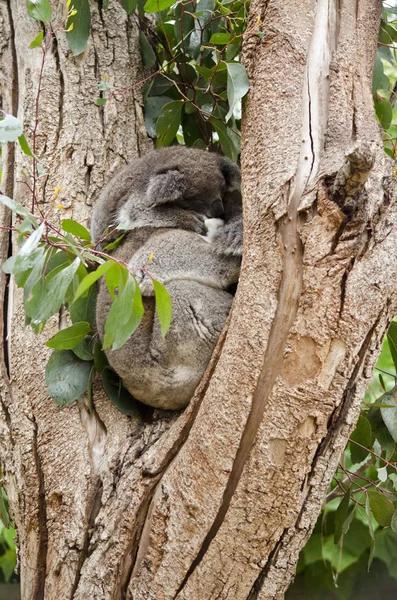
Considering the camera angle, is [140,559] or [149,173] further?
[149,173]

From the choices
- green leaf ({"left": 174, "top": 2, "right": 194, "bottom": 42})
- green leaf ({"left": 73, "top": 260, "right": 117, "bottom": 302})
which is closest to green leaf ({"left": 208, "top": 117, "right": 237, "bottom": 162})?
green leaf ({"left": 174, "top": 2, "right": 194, "bottom": 42})

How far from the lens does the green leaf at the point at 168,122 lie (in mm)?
2910

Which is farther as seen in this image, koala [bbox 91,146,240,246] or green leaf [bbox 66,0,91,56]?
green leaf [bbox 66,0,91,56]

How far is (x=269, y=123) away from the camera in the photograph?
6.43ft

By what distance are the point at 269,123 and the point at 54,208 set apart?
1147 millimetres

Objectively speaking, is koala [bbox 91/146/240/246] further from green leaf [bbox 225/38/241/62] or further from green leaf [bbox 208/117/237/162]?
green leaf [bbox 225/38/241/62]

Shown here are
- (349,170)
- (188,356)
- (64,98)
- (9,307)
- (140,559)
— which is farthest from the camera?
(64,98)

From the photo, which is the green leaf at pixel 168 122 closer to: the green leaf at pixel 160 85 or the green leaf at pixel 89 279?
the green leaf at pixel 160 85

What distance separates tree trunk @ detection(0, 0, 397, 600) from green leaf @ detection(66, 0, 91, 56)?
3.07 ft

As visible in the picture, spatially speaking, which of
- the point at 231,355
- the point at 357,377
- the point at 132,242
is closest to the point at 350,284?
the point at 357,377

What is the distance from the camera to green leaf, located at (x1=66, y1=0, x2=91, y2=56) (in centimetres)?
278

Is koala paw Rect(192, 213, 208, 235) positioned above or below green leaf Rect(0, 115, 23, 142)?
below

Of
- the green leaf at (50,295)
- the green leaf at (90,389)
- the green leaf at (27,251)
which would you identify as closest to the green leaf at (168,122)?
the green leaf at (90,389)

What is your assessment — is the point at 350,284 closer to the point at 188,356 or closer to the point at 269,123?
the point at 269,123
